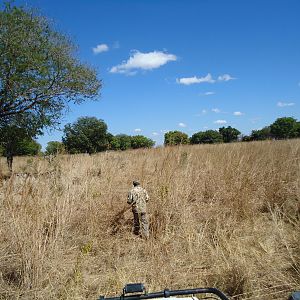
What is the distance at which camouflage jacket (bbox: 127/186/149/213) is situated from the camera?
5504mm

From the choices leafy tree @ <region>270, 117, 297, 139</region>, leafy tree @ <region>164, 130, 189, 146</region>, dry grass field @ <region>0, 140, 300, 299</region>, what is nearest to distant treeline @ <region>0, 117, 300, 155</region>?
leafy tree @ <region>164, 130, 189, 146</region>

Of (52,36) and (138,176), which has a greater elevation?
(52,36)

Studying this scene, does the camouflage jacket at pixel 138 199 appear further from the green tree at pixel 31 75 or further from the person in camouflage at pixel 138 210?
the green tree at pixel 31 75

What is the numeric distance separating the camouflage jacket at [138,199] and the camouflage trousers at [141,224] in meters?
0.07

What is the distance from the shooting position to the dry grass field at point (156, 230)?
11.8ft

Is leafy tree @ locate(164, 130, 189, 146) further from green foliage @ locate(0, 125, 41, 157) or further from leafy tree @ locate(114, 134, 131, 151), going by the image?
green foliage @ locate(0, 125, 41, 157)

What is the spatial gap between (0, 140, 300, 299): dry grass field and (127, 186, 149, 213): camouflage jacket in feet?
0.96

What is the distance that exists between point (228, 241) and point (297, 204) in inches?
73.7

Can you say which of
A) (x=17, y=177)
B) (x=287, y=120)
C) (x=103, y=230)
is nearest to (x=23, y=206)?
(x=17, y=177)

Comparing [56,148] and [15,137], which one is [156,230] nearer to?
[56,148]

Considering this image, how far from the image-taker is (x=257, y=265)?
12.7ft

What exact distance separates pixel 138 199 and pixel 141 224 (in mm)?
427

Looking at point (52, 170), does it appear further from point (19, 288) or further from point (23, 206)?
point (19, 288)

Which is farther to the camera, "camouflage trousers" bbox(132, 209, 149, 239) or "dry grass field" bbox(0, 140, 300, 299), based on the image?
"camouflage trousers" bbox(132, 209, 149, 239)
